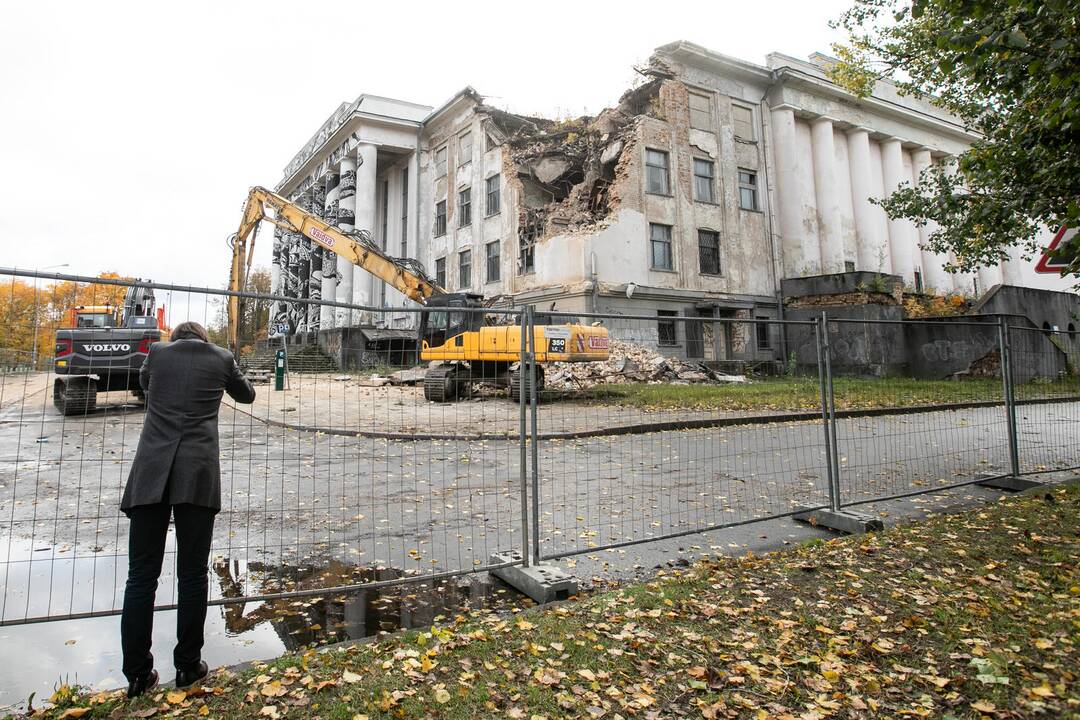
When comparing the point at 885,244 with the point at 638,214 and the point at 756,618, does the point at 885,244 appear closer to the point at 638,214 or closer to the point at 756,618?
the point at 638,214

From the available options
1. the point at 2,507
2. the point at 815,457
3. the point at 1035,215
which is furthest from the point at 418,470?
the point at 1035,215

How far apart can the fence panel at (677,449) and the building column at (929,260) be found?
108 ft

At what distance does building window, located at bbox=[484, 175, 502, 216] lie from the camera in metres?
29.5

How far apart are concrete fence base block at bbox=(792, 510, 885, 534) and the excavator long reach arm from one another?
14245 millimetres

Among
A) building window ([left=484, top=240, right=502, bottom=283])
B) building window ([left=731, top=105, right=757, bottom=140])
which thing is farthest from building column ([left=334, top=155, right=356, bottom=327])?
building window ([left=731, top=105, right=757, bottom=140])

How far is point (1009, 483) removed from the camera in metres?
7.23

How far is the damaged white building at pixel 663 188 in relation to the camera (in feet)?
84.9

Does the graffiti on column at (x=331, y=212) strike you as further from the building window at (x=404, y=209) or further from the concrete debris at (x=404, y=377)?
the concrete debris at (x=404, y=377)

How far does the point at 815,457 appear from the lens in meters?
9.22

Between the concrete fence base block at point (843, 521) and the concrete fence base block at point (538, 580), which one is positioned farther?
the concrete fence base block at point (843, 521)

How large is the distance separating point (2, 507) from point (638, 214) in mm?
23431

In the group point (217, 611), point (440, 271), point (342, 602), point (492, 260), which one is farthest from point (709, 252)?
point (217, 611)

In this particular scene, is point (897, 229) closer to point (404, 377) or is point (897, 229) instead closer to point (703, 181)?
point (703, 181)

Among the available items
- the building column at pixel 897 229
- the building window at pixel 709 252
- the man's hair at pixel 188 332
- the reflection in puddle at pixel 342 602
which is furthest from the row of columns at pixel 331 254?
the building column at pixel 897 229
